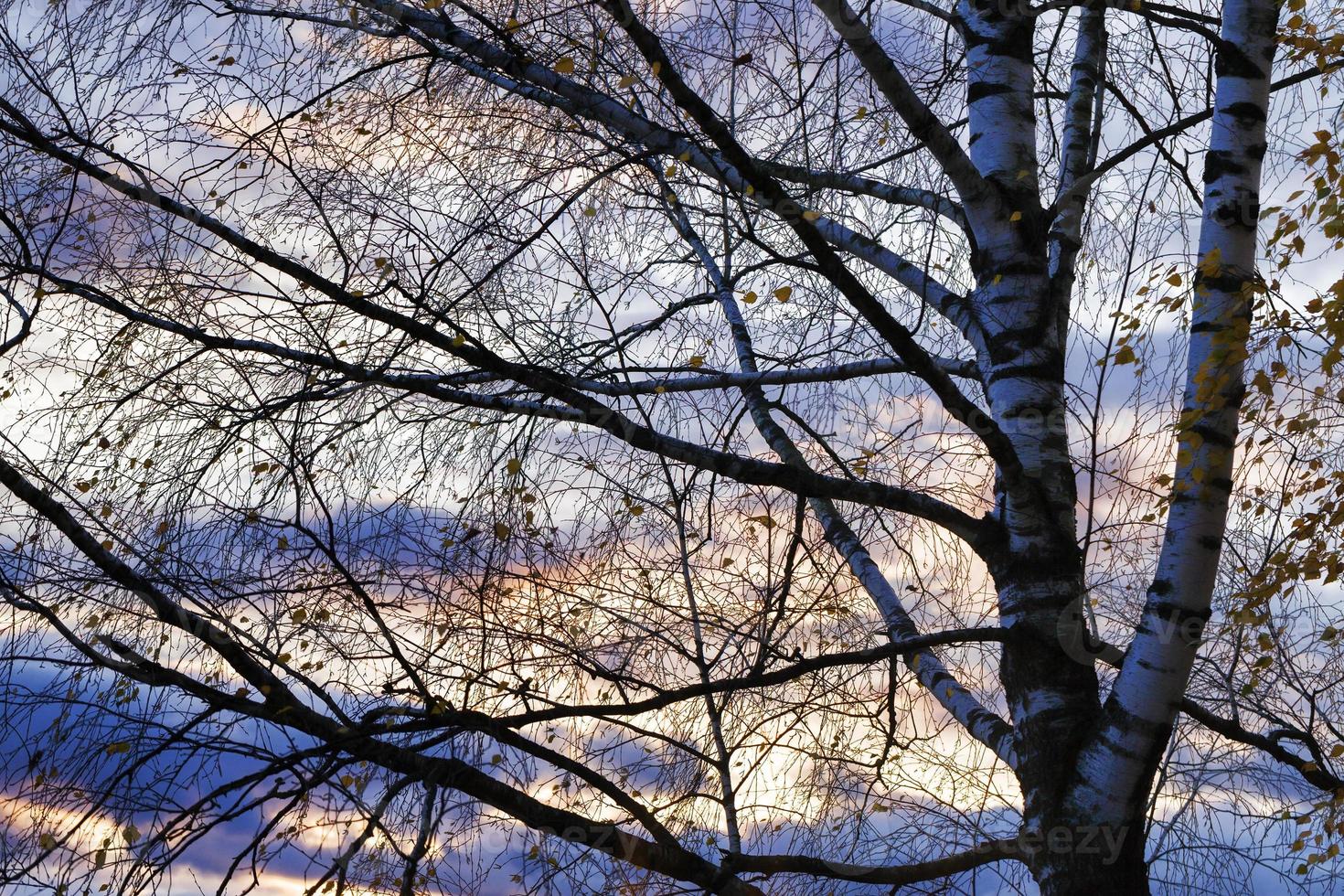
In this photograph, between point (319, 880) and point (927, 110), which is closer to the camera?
point (319, 880)

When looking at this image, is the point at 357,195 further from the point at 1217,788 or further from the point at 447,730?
the point at 1217,788

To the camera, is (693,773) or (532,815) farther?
(693,773)

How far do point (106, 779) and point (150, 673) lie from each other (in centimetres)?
29

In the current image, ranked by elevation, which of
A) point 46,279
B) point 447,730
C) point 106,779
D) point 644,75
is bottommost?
point 106,779

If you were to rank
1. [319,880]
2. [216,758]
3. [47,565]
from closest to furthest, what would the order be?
[319,880], [216,758], [47,565]

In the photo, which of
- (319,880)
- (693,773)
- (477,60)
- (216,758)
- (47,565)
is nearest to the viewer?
(319,880)

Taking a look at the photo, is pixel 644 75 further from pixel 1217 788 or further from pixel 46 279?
pixel 1217 788

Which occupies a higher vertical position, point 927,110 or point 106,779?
point 927,110

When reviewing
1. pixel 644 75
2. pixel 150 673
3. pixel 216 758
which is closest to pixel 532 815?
pixel 216 758

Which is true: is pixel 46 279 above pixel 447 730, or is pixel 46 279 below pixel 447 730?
above

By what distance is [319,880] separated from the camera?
2658 mm

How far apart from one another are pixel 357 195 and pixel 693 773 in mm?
2390

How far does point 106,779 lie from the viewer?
2.79 metres

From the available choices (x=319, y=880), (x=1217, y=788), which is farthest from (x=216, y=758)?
(x=1217, y=788)
